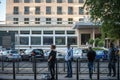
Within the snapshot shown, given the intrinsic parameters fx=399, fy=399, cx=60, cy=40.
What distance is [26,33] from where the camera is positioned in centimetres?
8269

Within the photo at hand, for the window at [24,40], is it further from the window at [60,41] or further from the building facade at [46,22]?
the window at [60,41]

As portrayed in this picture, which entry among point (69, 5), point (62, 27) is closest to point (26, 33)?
point (62, 27)

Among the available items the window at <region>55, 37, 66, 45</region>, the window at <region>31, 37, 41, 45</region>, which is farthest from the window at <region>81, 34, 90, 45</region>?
the window at <region>31, 37, 41, 45</region>

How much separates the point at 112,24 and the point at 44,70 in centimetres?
554

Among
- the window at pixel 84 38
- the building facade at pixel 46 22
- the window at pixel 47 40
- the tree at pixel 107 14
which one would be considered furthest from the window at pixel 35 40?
the tree at pixel 107 14

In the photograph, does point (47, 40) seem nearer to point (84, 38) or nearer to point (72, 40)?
point (72, 40)

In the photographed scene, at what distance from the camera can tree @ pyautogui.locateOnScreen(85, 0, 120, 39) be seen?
67.5ft

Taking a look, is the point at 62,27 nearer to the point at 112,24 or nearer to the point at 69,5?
the point at 69,5

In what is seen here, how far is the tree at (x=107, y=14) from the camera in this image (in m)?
20.6

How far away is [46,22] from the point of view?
89.1 m

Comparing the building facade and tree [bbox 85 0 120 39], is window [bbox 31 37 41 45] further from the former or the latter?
tree [bbox 85 0 120 39]

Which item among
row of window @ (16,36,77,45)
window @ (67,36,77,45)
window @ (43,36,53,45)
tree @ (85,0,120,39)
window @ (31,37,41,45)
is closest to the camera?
tree @ (85,0,120,39)

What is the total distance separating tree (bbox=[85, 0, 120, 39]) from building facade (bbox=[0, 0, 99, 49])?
55.3m

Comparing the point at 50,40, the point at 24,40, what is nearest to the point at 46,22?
the point at 50,40
